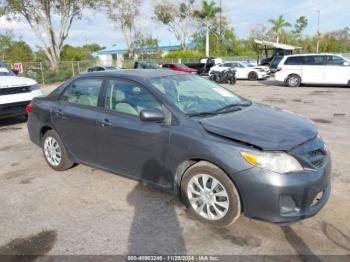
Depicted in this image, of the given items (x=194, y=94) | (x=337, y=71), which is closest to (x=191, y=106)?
(x=194, y=94)

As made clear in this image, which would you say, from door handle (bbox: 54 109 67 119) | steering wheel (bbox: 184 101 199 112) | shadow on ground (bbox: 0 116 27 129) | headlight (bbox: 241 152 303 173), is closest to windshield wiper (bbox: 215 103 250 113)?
steering wheel (bbox: 184 101 199 112)

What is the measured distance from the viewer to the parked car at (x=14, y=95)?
8.17 m

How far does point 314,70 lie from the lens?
16.9 metres

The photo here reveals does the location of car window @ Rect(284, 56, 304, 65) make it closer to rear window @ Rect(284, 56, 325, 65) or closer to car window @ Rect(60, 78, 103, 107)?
rear window @ Rect(284, 56, 325, 65)

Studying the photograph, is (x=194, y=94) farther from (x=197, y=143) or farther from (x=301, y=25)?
(x=301, y=25)

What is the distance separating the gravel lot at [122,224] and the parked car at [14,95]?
3340 mm

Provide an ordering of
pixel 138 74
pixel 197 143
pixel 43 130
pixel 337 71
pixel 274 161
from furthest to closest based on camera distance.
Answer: pixel 337 71, pixel 43 130, pixel 138 74, pixel 197 143, pixel 274 161

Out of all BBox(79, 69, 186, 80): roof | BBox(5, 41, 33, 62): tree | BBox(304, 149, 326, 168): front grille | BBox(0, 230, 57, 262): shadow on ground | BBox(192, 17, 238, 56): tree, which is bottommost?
BBox(0, 230, 57, 262): shadow on ground

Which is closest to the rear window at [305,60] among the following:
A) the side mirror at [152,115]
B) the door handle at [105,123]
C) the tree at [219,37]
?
the door handle at [105,123]

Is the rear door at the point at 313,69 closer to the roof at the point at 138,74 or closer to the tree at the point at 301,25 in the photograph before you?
the roof at the point at 138,74

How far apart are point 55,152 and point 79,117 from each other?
944 mm

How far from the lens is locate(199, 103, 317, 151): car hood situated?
3213mm

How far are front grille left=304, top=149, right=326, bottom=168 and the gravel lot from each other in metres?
0.65

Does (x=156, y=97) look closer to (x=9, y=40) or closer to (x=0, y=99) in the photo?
(x=0, y=99)
